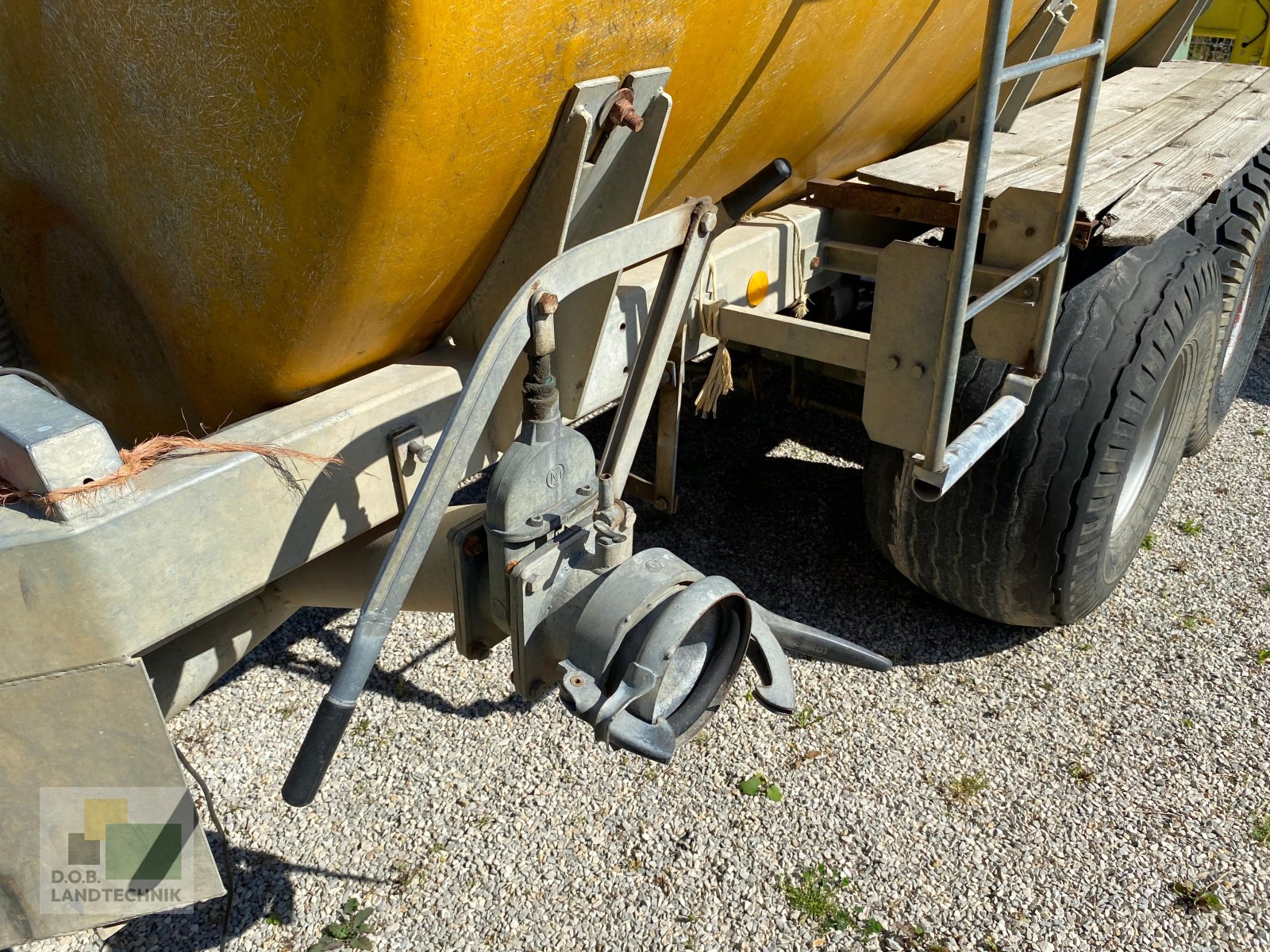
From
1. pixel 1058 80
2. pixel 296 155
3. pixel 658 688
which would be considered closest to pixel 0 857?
pixel 658 688

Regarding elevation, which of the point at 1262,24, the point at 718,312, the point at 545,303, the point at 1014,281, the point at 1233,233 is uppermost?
the point at 1262,24

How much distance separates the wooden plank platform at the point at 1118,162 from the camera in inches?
89.4

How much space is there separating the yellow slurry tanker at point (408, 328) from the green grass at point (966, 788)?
0.89 m

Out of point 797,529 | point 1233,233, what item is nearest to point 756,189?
point 797,529

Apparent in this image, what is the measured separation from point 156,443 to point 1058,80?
314 centimetres

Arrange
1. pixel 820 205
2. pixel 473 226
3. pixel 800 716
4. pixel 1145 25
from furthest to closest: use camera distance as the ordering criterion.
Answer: pixel 1145 25
pixel 800 716
pixel 820 205
pixel 473 226

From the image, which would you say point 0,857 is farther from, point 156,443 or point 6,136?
point 6,136

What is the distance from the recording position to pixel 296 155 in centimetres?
132

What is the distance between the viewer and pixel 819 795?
2.45 metres

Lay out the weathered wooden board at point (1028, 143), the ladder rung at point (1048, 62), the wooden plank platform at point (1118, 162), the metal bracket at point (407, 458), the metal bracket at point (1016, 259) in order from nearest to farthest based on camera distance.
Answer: the ladder rung at point (1048, 62) < the metal bracket at point (407, 458) < the metal bracket at point (1016, 259) < the wooden plank platform at point (1118, 162) < the weathered wooden board at point (1028, 143)

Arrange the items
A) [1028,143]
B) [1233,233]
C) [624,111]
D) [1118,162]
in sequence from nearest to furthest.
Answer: [624,111]
[1118,162]
[1028,143]
[1233,233]

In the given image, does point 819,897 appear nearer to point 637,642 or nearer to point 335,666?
point 637,642

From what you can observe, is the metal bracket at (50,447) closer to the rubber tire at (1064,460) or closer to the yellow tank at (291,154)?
the yellow tank at (291,154)

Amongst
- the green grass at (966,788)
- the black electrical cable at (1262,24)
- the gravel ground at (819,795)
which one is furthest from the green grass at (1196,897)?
the black electrical cable at (1262,24)
